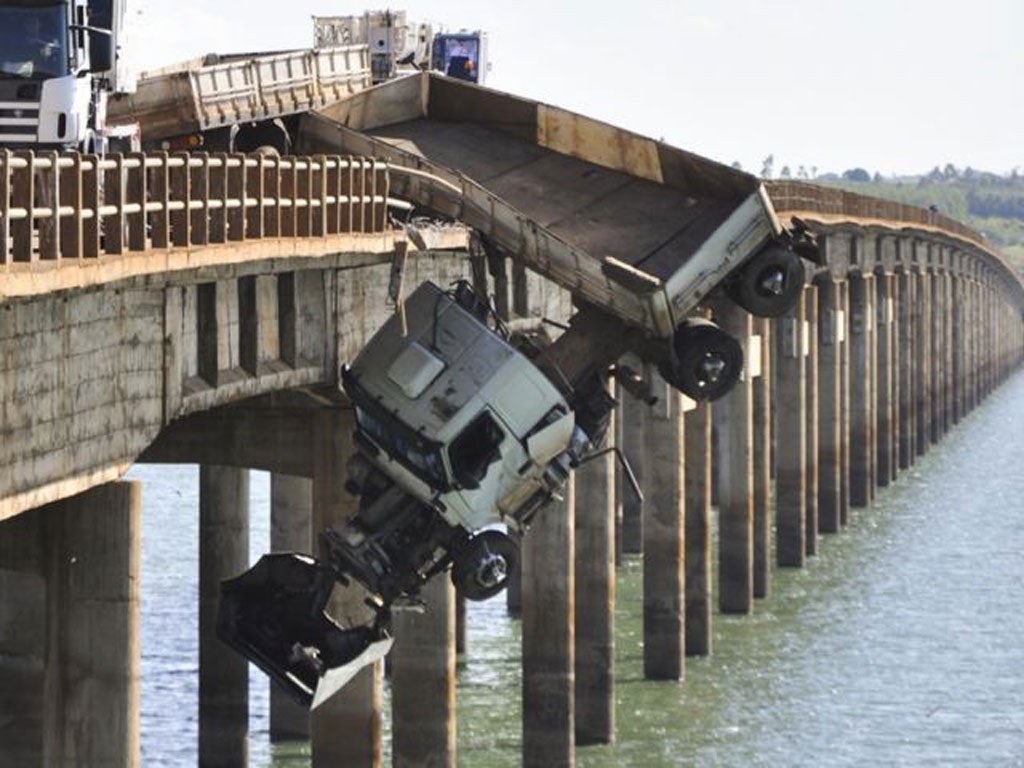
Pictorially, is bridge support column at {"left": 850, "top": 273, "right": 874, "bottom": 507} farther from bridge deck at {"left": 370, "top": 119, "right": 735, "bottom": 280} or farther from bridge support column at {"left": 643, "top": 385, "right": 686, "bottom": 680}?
bridge deck at {"left": 370, "top": 119, "right": 735, "bottom": 280}

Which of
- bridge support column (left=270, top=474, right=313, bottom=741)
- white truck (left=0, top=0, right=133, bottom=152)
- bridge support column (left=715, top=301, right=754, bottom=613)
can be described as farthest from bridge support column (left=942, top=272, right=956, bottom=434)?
white truck (left=0, top=0, right=133, bottom=152)

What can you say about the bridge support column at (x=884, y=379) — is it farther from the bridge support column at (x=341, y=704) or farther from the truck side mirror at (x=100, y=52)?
the truck side mirror at (x=100, y=52)

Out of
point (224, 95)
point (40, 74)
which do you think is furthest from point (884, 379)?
point (40, 74)

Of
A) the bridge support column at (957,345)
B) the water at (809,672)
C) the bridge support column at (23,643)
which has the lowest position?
the bridge support column at (957,345)

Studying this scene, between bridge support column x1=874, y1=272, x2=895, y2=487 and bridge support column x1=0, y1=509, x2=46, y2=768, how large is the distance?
7402cm

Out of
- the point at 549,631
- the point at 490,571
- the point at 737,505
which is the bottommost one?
the point at 737,505

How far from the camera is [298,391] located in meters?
34.0

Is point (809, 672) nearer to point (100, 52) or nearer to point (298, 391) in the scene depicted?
point (298, 391)

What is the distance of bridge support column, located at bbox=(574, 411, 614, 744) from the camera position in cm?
4775

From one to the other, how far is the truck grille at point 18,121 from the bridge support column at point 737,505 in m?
34.9

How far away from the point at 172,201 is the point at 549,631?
19.9m

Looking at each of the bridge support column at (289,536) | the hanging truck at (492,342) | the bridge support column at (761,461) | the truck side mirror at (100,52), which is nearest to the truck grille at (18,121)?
the truck side mirror at (100,52)

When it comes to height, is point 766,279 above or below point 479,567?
above

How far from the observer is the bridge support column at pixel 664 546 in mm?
53344
